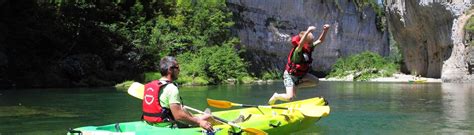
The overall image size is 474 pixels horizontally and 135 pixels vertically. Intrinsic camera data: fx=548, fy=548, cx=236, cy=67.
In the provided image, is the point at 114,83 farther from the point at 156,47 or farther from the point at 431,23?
the point at 431,23

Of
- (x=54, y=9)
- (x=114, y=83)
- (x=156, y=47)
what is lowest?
(x=114, y=83)

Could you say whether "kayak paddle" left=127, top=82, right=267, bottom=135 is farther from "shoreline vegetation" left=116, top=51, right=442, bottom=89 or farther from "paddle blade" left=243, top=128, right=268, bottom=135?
"shoreline vegetation" left=116, top=51, right=442, bottom=89

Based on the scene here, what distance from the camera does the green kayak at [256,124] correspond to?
695cm

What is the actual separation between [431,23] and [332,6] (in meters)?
22.1

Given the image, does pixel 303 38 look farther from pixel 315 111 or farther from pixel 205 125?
pixel 205 125

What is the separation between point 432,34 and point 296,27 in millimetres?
18145

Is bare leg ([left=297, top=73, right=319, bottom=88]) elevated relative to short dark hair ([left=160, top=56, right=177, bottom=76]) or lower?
lower

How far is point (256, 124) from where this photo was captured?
8109 millimetres

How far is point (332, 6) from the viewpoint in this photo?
6831cm

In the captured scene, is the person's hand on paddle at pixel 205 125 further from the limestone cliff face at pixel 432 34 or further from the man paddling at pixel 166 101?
the limestone cliff face at pixel 432 34

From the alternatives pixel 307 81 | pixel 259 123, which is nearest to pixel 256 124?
pixel 259 123

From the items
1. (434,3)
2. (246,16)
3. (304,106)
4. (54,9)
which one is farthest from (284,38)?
(304,106)

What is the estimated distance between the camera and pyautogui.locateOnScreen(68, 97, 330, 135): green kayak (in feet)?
22.8

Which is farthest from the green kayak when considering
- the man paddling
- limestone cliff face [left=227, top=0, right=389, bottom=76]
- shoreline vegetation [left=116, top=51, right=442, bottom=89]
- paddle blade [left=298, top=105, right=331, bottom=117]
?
limestone cliff face [left=227, top=0, right=389, bottom=76]
